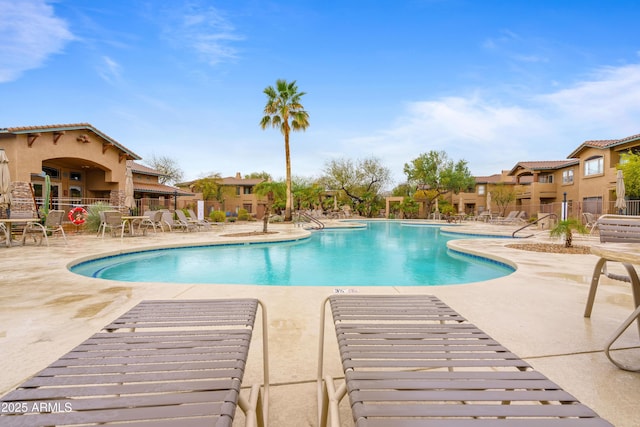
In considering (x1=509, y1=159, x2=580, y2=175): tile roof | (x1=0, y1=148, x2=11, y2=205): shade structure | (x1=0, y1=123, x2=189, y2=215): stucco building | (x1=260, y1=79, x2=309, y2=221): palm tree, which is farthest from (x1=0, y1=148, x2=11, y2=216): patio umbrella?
(x1=509, y1=159, x2=580, y2=175): tile roof

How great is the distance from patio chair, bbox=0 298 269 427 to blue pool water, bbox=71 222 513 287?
4752 mm

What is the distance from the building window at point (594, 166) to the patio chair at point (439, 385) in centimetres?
2584

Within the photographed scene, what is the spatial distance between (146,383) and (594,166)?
92.1 feet

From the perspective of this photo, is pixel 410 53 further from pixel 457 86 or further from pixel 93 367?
pixel 93 367

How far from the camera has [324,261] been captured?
9.09m

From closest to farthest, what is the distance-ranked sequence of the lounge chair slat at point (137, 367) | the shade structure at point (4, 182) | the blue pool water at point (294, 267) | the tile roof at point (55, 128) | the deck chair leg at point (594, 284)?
1. the lounge chair slat at point (137, 367)
2. the deck chair leg at point (594, 284)
3. the blue pool water at point (294, 267)
4. the shade structure at point (4, 182)
5. the tile roof at point (55, 128)

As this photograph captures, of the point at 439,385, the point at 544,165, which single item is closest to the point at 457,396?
the point at 439,385

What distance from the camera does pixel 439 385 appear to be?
1144mm

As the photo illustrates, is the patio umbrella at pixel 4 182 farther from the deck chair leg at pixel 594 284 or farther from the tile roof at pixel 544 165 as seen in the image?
the tile roof at pixel 544 165

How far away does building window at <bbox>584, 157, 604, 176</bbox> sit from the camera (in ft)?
67.2

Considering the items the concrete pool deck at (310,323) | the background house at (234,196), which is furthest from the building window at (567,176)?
the background house at (234,196)

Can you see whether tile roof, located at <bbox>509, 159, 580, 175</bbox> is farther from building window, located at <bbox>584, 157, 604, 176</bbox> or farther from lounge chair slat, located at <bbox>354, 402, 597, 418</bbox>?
lounge chair slat, located at <bbox>354, 402, 597, 418</bbox>

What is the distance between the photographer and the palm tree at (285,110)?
21.5 meters

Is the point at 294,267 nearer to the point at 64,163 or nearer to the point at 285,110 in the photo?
the point at 285,110
